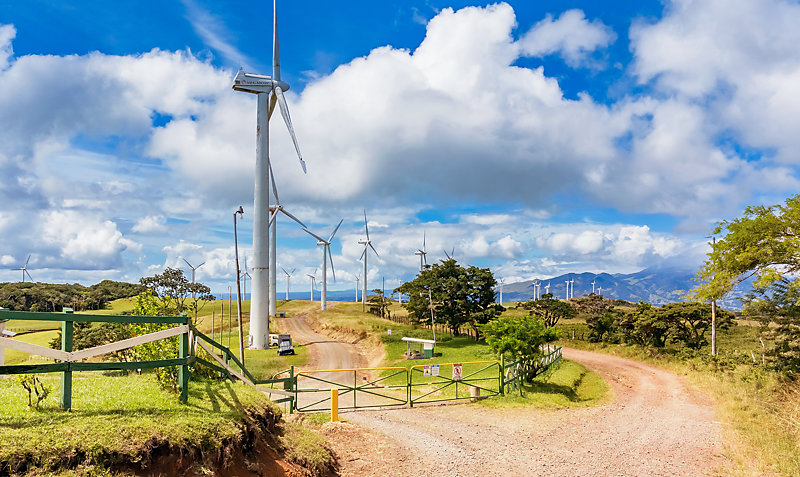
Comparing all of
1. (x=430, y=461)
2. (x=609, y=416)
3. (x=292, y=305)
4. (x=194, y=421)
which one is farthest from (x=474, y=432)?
(x=292, y=305)

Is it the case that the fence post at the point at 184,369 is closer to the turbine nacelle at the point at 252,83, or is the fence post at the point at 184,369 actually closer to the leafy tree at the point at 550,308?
the turbine nacelle at the point at 252,83

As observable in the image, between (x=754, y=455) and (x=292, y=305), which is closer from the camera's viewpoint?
(x=754, y=455)

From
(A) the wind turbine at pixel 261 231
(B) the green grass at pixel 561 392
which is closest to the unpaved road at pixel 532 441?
(B) the green grass at pixel 561 392

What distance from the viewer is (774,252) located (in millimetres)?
19203

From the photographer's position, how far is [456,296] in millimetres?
57281

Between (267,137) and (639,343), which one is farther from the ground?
(267,137)

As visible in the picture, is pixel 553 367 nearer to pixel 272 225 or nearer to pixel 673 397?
pixel 673 397

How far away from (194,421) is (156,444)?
101 centimetres

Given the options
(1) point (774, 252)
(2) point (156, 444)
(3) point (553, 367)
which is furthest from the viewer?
(3) point (553, 367)

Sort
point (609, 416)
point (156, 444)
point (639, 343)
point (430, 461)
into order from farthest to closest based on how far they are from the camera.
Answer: point (639, 343) < point (609, 416) < point (430, 461) < point (156, 444)

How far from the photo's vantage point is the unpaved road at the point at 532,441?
14062mm

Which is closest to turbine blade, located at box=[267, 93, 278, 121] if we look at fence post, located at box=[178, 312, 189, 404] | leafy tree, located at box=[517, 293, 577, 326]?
leafy tree, located at box=[517, 293, 577, 326]

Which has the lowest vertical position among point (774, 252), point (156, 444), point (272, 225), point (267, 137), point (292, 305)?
point (292, 305)

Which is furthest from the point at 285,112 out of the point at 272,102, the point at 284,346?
the point at 284,346
